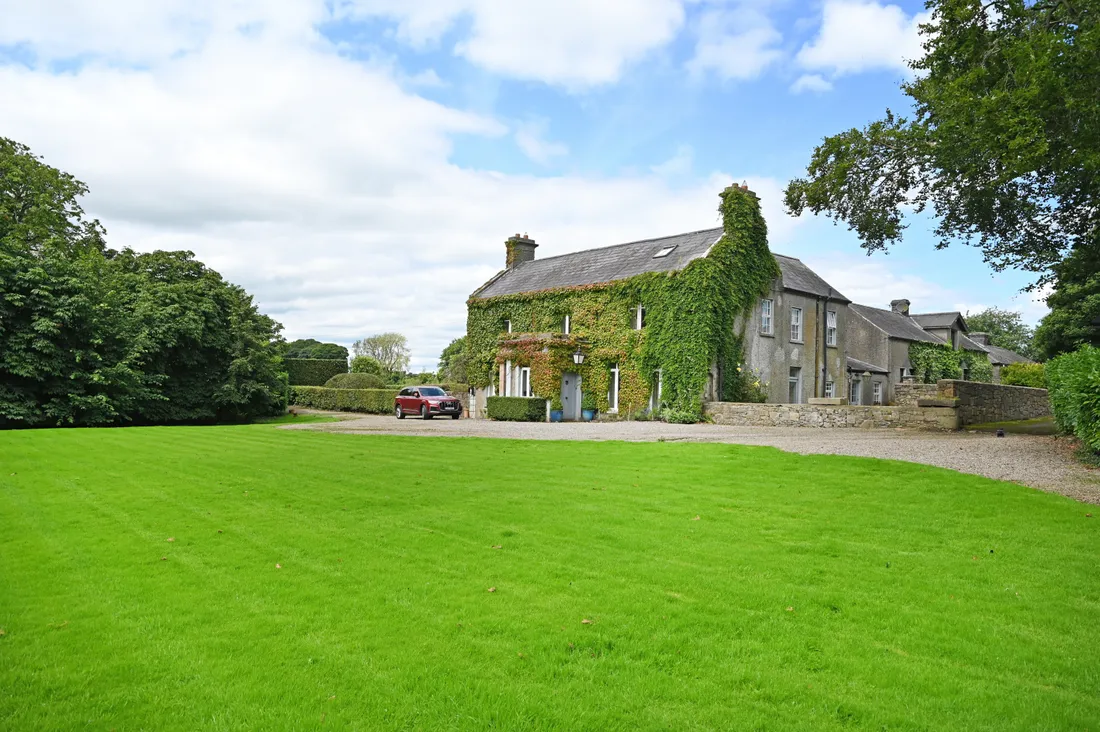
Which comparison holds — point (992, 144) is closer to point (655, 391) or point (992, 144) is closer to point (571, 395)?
point (655, 391)

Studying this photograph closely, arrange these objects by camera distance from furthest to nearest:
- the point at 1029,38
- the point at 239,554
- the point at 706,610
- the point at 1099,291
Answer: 1. the point at 1099,291
2. the point at 1029,38
3. the point at 239,554
4. the point at 706,610

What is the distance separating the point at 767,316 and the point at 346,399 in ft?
77.2

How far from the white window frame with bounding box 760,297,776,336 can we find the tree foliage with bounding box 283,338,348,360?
59800 millimetres

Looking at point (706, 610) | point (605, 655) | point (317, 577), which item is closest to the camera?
point (605, 655)

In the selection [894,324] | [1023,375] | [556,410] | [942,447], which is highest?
[894,324]

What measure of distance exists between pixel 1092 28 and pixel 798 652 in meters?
14.5

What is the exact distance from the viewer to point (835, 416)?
2381 centimetres

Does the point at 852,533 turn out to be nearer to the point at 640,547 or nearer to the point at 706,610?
the point at 640,547

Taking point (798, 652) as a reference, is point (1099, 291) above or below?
above

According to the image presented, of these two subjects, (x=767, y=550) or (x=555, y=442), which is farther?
(x=555, y=442)

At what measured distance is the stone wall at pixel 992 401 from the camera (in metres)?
23.1

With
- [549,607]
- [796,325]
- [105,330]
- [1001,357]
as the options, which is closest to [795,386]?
[796,325]

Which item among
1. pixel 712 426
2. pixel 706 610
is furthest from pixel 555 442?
pixel 706 610

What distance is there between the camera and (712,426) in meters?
25.4
